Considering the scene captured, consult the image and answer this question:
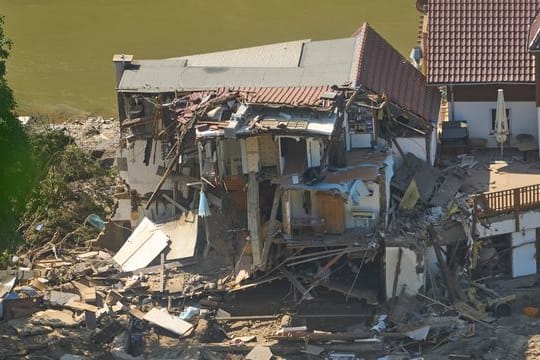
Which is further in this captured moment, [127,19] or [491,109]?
[127,19]

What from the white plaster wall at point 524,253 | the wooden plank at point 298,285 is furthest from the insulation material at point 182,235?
the white plaster wall at point 524,253

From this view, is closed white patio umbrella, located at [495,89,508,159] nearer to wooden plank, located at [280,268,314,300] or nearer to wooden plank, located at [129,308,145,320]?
wooden plank, located at [280,268,314,300]

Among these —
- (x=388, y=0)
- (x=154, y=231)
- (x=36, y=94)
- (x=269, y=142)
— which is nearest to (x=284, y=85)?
(x=269, y=142)

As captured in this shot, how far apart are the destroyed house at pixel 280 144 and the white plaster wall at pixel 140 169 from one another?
2cm

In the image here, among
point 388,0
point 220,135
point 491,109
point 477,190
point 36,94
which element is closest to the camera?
point 220,135

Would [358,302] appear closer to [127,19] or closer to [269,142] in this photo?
[269,142]

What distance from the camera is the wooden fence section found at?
32031 millimetres

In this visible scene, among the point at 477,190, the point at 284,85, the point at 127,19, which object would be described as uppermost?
the point at 127,19

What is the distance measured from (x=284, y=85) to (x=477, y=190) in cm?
518

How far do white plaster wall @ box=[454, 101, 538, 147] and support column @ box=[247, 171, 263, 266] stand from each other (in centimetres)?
685

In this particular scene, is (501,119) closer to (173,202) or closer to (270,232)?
(270,232)

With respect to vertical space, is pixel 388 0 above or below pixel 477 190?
above

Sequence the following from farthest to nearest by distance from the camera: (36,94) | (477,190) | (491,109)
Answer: (36,94)
(491,109)
(477,190)

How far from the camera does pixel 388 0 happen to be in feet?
182
